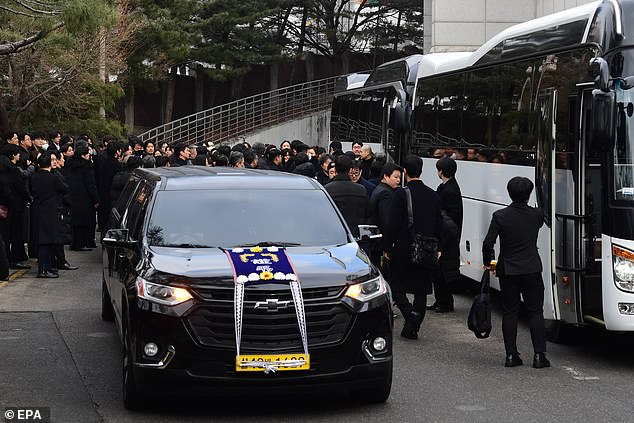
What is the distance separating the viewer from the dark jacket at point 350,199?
12688mm

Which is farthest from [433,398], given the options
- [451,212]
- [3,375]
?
[451,212]

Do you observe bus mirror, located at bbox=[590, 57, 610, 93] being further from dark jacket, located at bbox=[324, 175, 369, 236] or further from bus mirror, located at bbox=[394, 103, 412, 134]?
bus mirror, located at bbox=[394, 103, 412, 134]

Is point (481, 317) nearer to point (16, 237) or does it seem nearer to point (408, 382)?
point (408, 382)

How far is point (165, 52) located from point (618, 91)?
30.6m

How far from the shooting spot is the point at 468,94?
1438 centimetres

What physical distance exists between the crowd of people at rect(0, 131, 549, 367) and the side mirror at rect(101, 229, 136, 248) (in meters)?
3.07

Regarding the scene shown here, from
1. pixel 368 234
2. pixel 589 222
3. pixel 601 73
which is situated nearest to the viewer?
pixel 368 234

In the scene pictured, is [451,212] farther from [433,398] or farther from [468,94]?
[433,398]

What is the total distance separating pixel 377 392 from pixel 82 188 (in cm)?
1182

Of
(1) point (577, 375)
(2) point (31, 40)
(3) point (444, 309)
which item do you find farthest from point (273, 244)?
(2) point (31, 40)

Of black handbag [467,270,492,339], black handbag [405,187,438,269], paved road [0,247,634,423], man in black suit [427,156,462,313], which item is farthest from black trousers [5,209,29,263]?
black handbag [467,270,492,339]

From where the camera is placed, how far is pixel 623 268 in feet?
32.4

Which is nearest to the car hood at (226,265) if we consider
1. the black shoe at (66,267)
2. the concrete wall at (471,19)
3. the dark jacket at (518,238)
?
the dark jacket at (518,238)

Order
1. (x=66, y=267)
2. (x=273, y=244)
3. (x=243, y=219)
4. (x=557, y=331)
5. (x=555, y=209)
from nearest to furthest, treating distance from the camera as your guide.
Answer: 1. (x=273, y=244)
2. (x=243, y=219)
3. (x=555, y=209)
4. (x=557, y=331)
5. (x=66, y=267)
